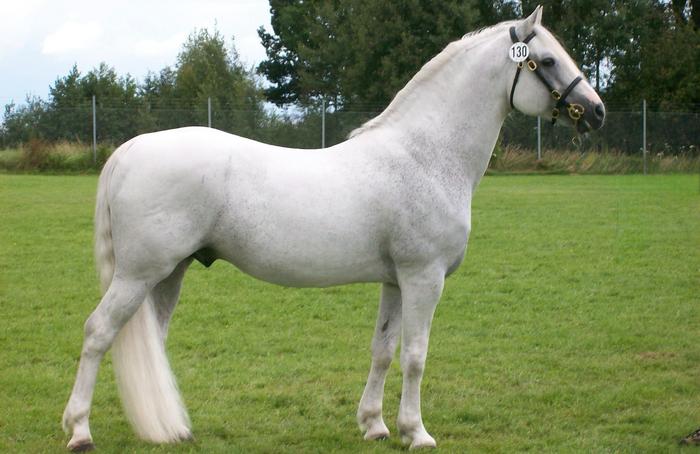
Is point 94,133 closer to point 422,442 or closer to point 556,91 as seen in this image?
point 422,442

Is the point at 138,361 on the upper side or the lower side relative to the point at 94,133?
lower

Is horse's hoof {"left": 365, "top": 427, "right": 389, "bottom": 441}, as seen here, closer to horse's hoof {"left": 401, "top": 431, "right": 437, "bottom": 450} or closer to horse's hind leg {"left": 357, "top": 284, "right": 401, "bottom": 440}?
horse's hind leg {"left": 357, "top": 284, "right": 401, "bottom": 440}

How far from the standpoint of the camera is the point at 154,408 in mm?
4422

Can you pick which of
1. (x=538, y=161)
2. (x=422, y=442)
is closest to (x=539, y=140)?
(x=538, y=161)

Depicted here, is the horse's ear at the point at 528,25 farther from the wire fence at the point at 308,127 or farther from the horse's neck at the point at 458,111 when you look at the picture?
the wire fence at the point at 308,127

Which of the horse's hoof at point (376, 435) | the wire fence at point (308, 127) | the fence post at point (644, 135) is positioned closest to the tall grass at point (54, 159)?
the wire fence at point (308, 127)

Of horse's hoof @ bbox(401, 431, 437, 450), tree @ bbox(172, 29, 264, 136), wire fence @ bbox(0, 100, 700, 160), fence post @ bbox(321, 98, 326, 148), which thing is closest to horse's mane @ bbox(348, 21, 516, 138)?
horse's hoof @ bbox(401, 431, 437, 450)

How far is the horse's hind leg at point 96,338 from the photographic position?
4.20 meters

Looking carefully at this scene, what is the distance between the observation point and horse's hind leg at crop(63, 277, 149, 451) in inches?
165

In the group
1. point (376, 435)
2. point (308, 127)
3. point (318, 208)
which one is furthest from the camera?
point (308, 127)

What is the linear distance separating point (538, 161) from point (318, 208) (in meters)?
25.4

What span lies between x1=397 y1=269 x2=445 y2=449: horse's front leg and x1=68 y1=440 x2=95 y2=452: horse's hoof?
163 centimetres

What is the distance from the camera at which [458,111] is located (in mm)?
4551

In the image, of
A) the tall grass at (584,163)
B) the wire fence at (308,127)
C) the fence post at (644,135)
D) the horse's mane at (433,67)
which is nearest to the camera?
the horse's mane at (433,67)
